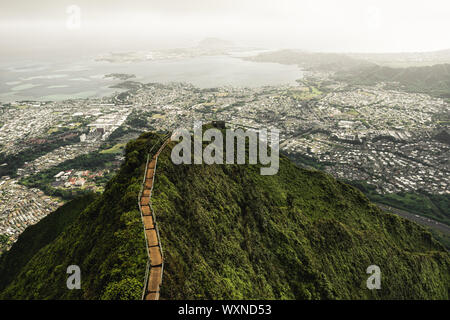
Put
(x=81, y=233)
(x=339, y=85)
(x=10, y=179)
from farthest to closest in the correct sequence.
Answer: (x=339, y=85), (x=10, y=179), (x=81, y=233)

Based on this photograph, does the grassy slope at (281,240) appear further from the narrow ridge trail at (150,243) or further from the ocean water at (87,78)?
the ocean water at (87,78)

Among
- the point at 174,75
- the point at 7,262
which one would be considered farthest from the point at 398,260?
the point at 174,75

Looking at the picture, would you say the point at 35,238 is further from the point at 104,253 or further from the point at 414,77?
the point at 414,77

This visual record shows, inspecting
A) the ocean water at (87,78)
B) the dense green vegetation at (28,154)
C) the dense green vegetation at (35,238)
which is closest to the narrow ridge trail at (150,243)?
the dense green vegetation at (35,238)

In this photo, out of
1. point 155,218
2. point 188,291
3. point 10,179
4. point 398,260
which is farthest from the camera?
point 10,179

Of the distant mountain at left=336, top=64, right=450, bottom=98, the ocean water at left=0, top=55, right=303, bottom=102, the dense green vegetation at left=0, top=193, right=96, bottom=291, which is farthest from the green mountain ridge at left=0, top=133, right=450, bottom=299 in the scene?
the ocean water at left=0, top=55, right=303, bottom=102
